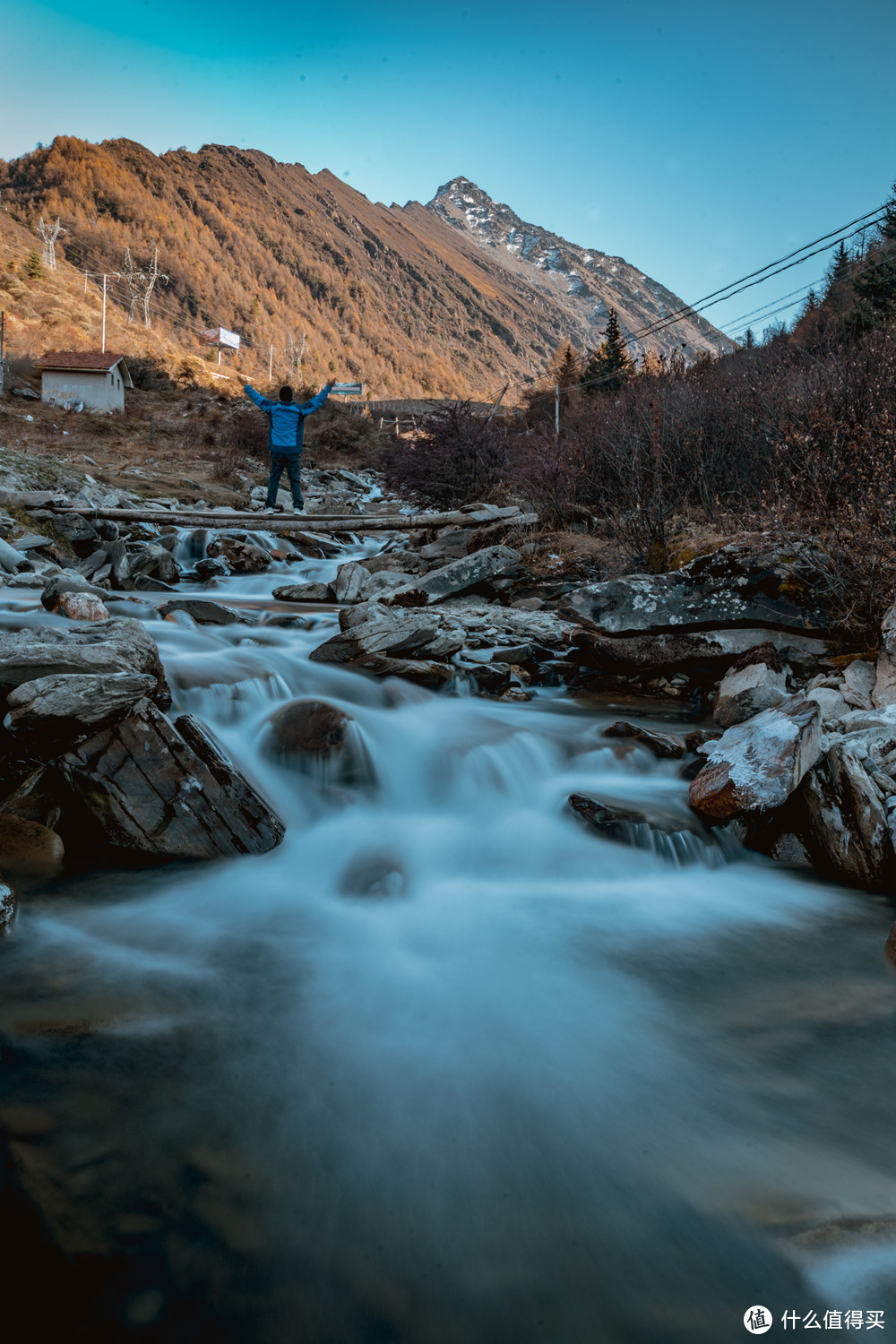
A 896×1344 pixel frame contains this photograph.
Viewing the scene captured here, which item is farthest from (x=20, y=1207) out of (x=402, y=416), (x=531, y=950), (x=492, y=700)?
(x=402, y=416)

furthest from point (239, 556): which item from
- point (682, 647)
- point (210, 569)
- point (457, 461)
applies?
point (682, 647)

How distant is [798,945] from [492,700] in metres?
3.39

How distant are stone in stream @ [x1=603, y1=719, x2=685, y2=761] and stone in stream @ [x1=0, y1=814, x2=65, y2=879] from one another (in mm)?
3605

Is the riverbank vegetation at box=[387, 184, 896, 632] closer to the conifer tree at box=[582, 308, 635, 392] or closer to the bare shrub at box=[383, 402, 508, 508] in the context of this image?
the bare shrub at box=[383, 402, 508, 508]

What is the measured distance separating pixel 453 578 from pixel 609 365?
3926cm

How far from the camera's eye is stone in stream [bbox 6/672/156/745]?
357 cm

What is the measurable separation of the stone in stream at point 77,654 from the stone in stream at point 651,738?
3147 millimetres

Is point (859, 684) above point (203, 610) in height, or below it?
below

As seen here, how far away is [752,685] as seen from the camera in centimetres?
562

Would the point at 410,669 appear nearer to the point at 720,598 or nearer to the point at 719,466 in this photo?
the point at 720,598

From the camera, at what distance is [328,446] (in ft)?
112

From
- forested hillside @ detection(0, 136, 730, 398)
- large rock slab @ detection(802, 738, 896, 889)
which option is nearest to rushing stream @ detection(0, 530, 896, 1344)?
large rock slab @ detection(802, 738, 896, 889)

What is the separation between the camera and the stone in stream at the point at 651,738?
16.1ft

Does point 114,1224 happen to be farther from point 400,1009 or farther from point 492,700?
point 492,700
